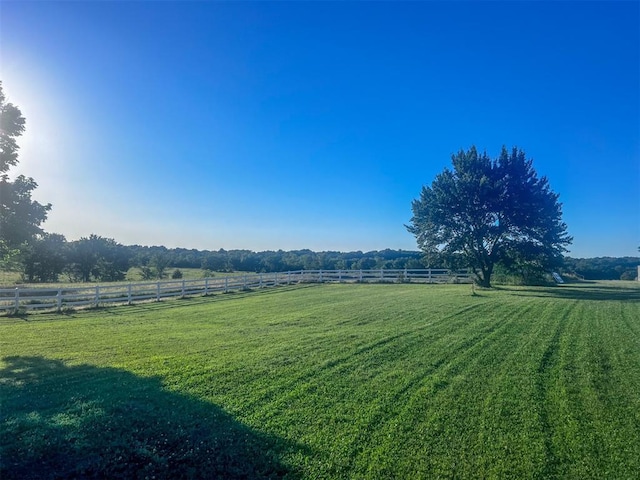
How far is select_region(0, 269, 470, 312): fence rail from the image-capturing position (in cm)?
1372

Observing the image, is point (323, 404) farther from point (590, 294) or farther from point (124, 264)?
point (124, 264)

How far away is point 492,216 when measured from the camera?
24922mm

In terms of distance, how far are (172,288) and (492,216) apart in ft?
67.1

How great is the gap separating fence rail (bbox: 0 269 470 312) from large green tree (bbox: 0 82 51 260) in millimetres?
4058

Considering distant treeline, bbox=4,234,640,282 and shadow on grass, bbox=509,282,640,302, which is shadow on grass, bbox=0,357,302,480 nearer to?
shadow on grass, bbox=509,282,640,302

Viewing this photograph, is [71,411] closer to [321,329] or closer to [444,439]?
[444,439]

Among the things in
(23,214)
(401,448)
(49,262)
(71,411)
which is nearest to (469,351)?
(401,448)

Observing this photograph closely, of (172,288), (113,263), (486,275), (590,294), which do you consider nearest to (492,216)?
(486,275)

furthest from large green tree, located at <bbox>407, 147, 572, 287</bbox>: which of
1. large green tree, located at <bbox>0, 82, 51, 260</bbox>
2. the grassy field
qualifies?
large green tree, located at <bbox>0, 82, 51, 260</bbox>

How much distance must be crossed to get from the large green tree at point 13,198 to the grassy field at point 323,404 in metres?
2.80

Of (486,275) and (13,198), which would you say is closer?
(13,198)

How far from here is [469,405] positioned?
4438mm

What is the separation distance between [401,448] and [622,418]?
272 cm

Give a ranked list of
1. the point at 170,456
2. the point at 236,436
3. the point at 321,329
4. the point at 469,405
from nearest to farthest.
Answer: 1. the point at 170,456
2. the point at 236,436
3. the point at 469,405
4. the point at 321,329
